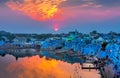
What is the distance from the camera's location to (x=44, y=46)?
10512 cm

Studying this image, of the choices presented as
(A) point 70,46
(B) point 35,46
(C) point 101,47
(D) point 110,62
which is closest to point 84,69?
(D) point 110,62

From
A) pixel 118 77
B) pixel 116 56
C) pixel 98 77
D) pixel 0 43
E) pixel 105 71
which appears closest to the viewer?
pixel 118 77

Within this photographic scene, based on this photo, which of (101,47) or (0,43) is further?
(0,43)

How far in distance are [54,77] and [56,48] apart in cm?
5287

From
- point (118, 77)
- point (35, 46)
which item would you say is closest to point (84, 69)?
point (118, 77)

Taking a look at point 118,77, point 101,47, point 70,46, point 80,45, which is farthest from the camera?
point 70,46

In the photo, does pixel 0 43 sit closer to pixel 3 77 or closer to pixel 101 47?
pixel 101 47

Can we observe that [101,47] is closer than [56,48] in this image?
Yes

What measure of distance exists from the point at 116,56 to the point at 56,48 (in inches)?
1895

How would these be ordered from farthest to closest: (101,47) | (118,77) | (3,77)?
(101,47)
(3,77)
(118,77)

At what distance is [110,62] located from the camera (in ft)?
165

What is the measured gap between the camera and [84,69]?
4734cm

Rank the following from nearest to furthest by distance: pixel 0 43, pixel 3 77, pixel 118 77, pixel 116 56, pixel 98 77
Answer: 1. pixel 118 77
2. pixel 98 77
3. pixel 3 77
4. pixel 116 56
5. pixel 0 43

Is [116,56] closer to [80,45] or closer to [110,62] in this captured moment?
[110,62]
